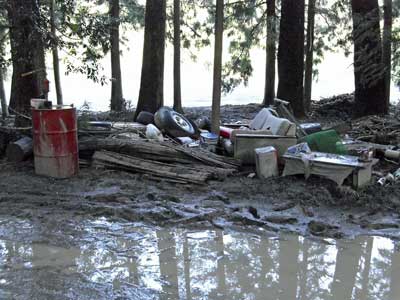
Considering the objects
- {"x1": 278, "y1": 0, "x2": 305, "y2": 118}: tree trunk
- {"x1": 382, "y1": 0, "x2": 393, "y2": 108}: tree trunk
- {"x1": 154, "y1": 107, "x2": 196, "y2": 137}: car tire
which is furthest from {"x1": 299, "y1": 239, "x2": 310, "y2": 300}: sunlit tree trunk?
{"x1": 278, "y1": 0, "x2": 305, "y2": 118}: tree trunk

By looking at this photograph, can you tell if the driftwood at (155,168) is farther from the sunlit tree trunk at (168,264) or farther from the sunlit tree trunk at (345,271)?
the sunlit tree trunk at (345,271)

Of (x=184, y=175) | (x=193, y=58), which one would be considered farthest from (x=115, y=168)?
(x=193, y=58)

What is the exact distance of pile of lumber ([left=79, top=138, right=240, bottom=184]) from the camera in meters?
7.71

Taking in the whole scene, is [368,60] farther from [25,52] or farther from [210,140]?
[25,52]

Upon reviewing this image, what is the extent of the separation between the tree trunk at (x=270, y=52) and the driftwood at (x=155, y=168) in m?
12.1

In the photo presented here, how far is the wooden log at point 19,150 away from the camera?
8289 millimetres

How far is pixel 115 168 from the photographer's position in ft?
26.7

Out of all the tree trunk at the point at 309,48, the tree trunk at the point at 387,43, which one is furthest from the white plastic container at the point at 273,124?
the tree trunk at the point at 309,48

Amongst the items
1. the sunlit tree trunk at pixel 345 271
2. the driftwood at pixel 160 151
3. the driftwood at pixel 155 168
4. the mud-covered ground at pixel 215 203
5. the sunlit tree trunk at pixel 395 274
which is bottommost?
the sunlit tree trunk at pixel 395 274

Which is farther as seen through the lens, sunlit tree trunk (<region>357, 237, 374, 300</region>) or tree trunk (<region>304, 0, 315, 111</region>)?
tree trunk (<region>304, 0, 315, 111</region>)

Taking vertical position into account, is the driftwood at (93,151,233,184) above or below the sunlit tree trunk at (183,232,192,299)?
above

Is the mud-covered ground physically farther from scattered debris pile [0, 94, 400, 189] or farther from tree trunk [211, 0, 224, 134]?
tree trunk [211, 0, 224, 134]

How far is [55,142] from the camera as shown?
24.8 feet

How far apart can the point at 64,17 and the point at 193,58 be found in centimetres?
1416
